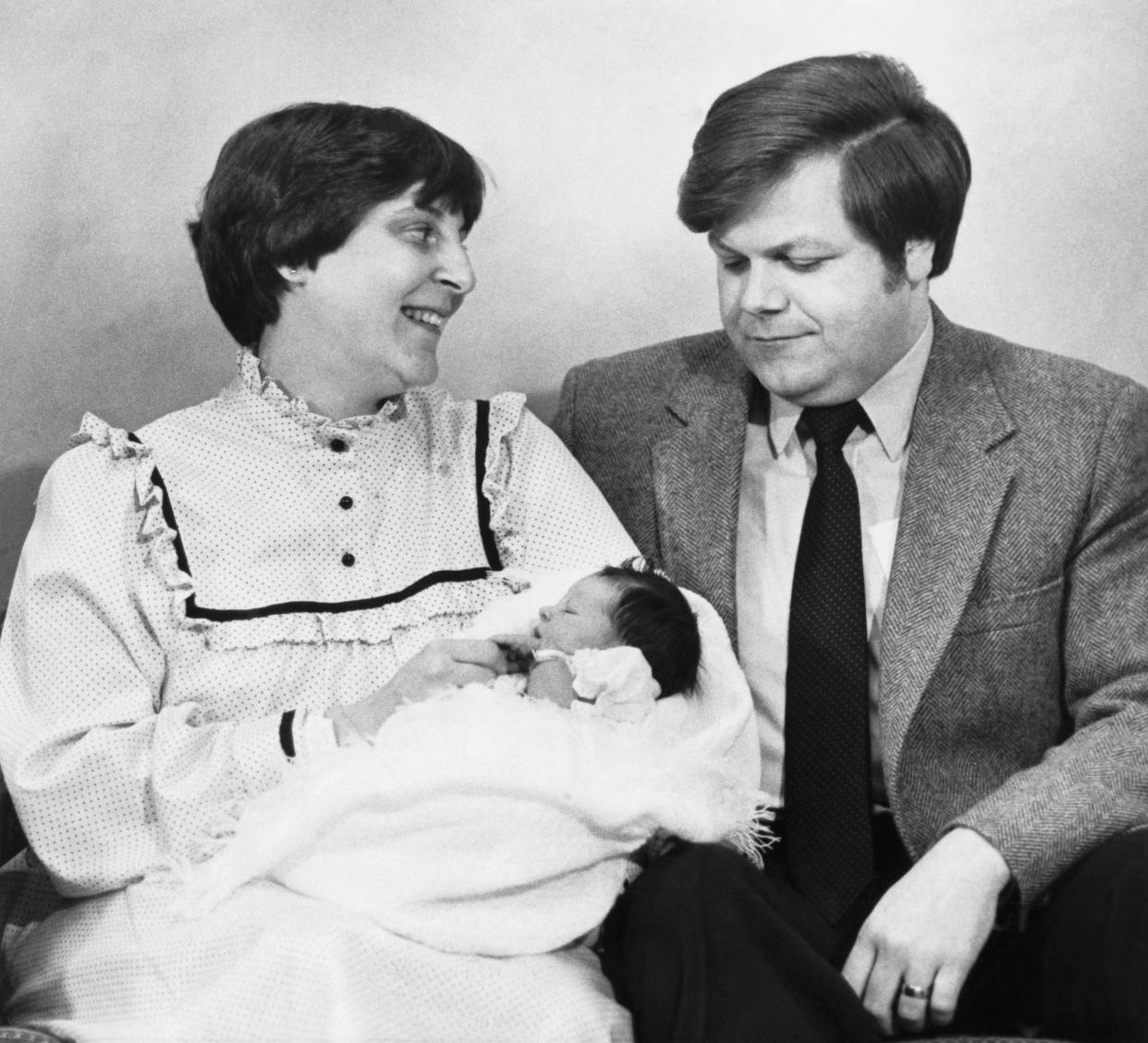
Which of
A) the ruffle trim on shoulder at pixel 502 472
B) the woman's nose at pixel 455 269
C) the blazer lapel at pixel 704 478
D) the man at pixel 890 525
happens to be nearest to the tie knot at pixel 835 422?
the man at pixel 890 525

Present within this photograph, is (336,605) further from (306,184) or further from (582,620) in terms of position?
(306,184)

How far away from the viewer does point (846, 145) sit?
2.31 metres

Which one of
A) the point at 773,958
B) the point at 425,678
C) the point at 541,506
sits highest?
the point at 541,506

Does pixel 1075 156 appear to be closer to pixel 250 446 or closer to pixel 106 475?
pixel 250 446

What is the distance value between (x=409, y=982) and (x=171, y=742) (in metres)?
0.49

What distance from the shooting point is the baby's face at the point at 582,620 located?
2096 millimetres

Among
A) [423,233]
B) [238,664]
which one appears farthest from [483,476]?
[238,664]

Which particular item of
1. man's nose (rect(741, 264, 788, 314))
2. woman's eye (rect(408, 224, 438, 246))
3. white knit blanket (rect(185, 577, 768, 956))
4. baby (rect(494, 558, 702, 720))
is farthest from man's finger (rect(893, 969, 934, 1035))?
woman's eye (rect(408, 224, 438, 246))

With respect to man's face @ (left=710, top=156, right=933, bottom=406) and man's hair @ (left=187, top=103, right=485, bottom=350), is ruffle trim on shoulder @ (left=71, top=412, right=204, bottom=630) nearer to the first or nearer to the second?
man's hair @ (left=187, top=103, right=485, bottom=350)

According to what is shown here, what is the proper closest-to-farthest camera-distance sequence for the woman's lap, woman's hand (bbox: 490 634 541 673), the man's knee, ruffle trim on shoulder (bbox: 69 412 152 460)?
the woman's lap < the man's knee < woman's hand (bbox: 490 634 541 673) < ruffle trim on shoulder (bbox: 69 412 152 460)

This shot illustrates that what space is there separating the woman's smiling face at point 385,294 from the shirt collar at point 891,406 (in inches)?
20.5

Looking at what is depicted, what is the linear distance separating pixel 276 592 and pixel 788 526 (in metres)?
0.76

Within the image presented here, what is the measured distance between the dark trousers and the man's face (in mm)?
752

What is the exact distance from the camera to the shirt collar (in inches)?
95.9
